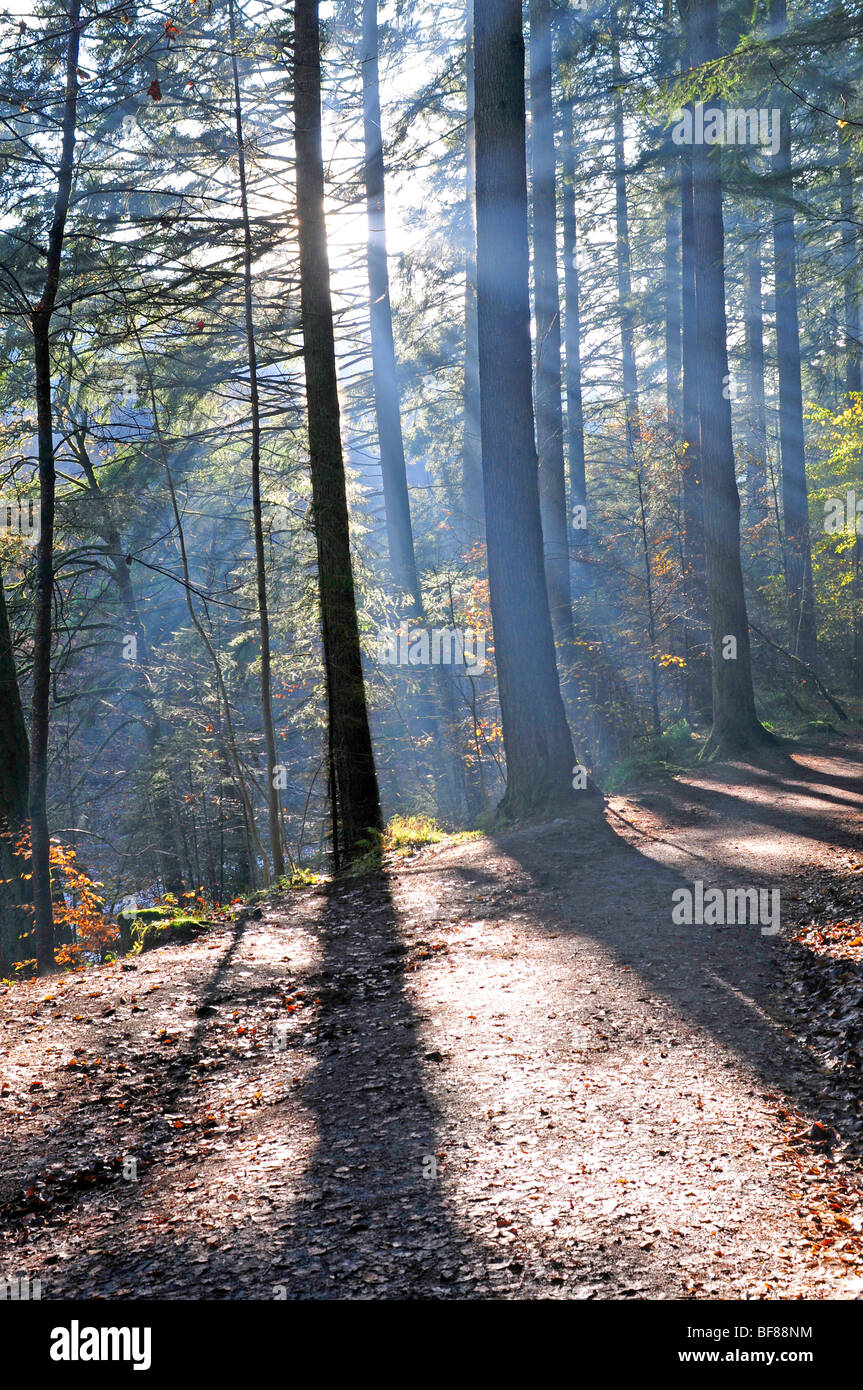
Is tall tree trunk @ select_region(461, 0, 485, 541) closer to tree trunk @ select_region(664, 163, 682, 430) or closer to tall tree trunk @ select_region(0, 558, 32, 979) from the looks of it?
tree trunk @ select_region(664, 163, 682, 430)

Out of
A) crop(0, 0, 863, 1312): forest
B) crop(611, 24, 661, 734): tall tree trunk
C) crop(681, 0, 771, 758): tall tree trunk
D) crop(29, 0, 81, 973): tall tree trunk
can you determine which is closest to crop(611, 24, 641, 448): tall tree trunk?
crop(611, 24, 661, 734): tall tree trunk

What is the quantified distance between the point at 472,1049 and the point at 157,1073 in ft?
5.39

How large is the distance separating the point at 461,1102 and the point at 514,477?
285 inches

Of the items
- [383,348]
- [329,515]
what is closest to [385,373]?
[383,348]

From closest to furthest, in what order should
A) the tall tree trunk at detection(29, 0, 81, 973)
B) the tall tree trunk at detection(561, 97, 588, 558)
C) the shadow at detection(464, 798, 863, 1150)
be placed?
the shadow at detection(464, 798, 863, 1150) → the tall tree trunk at detection(29, 0, 81, 973) → the tall tree trunk at detection(561, 97, 588, 558)

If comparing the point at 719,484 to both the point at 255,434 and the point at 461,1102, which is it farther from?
the point at 461,1102

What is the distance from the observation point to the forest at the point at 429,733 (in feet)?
11.3

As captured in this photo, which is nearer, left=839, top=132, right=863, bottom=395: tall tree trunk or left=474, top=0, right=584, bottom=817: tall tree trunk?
left=474, top=0, right=584, bottom=817: tall tree trunk

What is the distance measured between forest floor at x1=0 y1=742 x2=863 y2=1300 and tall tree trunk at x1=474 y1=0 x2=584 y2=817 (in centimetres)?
233

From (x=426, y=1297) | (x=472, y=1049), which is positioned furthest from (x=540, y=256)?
(x=426, y=1297)

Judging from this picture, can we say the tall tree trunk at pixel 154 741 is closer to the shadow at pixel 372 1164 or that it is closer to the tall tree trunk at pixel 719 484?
the tall tree trunk at pixel 719 484

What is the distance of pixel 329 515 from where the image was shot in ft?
31.7

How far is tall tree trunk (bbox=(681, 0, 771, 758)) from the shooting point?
43.1 feet
